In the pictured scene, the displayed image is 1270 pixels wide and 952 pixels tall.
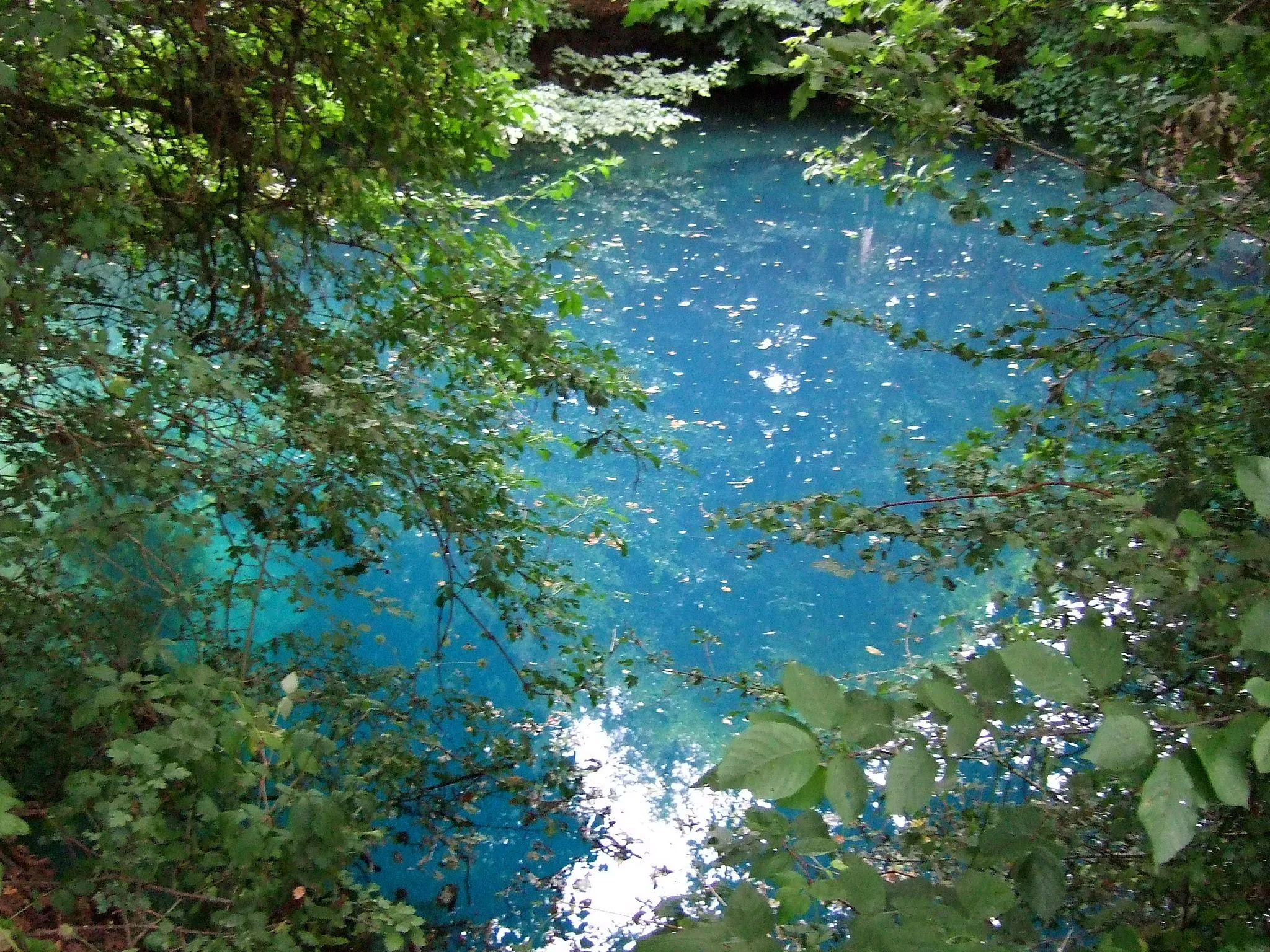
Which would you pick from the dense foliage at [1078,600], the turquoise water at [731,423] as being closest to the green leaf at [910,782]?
the dense foliage at [1078,600]

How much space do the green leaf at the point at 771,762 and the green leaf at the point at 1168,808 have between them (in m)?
0.29

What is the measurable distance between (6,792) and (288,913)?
0.56 m

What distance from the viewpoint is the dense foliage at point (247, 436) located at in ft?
5.56

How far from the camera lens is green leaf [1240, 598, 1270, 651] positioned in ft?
2.91

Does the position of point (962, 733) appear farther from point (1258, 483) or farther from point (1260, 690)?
point (1258, 483)

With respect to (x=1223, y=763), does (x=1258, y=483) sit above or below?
above

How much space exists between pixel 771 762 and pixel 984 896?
0.92 ft

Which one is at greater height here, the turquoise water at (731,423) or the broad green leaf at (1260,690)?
the broad green leaf at (1260,690)

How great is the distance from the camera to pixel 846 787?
32.1 inches

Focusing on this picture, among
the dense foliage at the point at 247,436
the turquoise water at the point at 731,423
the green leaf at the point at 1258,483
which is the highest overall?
the green leaf at the point at 1258,483

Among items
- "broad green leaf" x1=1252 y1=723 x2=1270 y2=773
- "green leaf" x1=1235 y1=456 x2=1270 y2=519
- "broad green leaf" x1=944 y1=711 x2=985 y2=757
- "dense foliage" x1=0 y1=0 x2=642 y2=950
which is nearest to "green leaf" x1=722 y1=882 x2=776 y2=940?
"broad green leaf" x1=944 y1=711 x2=985 y2=757

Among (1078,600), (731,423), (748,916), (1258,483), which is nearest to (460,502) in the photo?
(1078,600)

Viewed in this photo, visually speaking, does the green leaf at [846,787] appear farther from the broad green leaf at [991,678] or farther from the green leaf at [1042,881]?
the green leaf at [1042,881]

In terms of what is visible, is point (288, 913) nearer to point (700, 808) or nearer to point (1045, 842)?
point (1045, 842)
